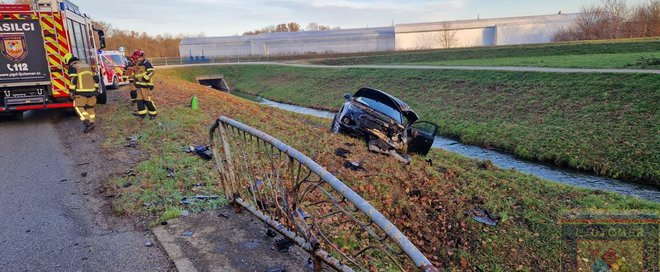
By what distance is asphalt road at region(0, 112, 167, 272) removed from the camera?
3.48 m

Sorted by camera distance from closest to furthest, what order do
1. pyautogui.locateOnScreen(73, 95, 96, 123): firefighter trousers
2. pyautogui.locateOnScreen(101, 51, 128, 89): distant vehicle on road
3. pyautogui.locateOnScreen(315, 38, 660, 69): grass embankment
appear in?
1. pyautogui.locateOnScreen(73, 95, 96, 123): firefighter trousers
2. pyautogui.locateOnScreen(101, 51, 128, 89): distant vehicle on road
3. pyautogui.locateOnScreen(315, 38, 660, 69): grass embankment

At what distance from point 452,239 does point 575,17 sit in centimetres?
5705

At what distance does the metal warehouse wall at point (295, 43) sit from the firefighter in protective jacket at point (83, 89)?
50.8 m

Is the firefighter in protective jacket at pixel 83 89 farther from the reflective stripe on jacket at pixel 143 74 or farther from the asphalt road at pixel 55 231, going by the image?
the asphalt road at pixel 55 231

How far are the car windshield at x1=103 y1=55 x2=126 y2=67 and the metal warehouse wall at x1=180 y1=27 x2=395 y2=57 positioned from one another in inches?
1607

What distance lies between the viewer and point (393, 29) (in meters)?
57.1

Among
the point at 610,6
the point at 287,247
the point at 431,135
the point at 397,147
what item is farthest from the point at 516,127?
the point at 610,6

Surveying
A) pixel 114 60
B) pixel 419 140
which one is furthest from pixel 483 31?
pixel 419 140

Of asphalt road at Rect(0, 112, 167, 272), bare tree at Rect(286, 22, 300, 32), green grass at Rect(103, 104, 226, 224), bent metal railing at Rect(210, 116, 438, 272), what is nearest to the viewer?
bent metal railing at Rect(210, 116, 438, 272)

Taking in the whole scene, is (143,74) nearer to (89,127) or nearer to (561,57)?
(89,127)

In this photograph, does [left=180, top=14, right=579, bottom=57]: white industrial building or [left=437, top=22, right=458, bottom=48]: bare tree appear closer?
[left=180, top=14, right=579, bottom=57]: white industrial building

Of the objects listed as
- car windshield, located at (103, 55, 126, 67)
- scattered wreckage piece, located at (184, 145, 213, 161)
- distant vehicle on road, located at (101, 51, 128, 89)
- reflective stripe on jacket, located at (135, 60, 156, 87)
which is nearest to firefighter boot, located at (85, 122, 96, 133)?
reflective stripe on jacket, located at (135, 60, 156, 87)

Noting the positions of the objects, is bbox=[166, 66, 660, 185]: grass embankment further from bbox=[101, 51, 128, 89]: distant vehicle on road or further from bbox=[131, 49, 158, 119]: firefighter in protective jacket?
bbox=[131, 49, 158, 119]: firefighter in protective jacket

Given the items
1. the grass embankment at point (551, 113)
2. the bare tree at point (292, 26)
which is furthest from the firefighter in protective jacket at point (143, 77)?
the bare tree at point (292, 26)
